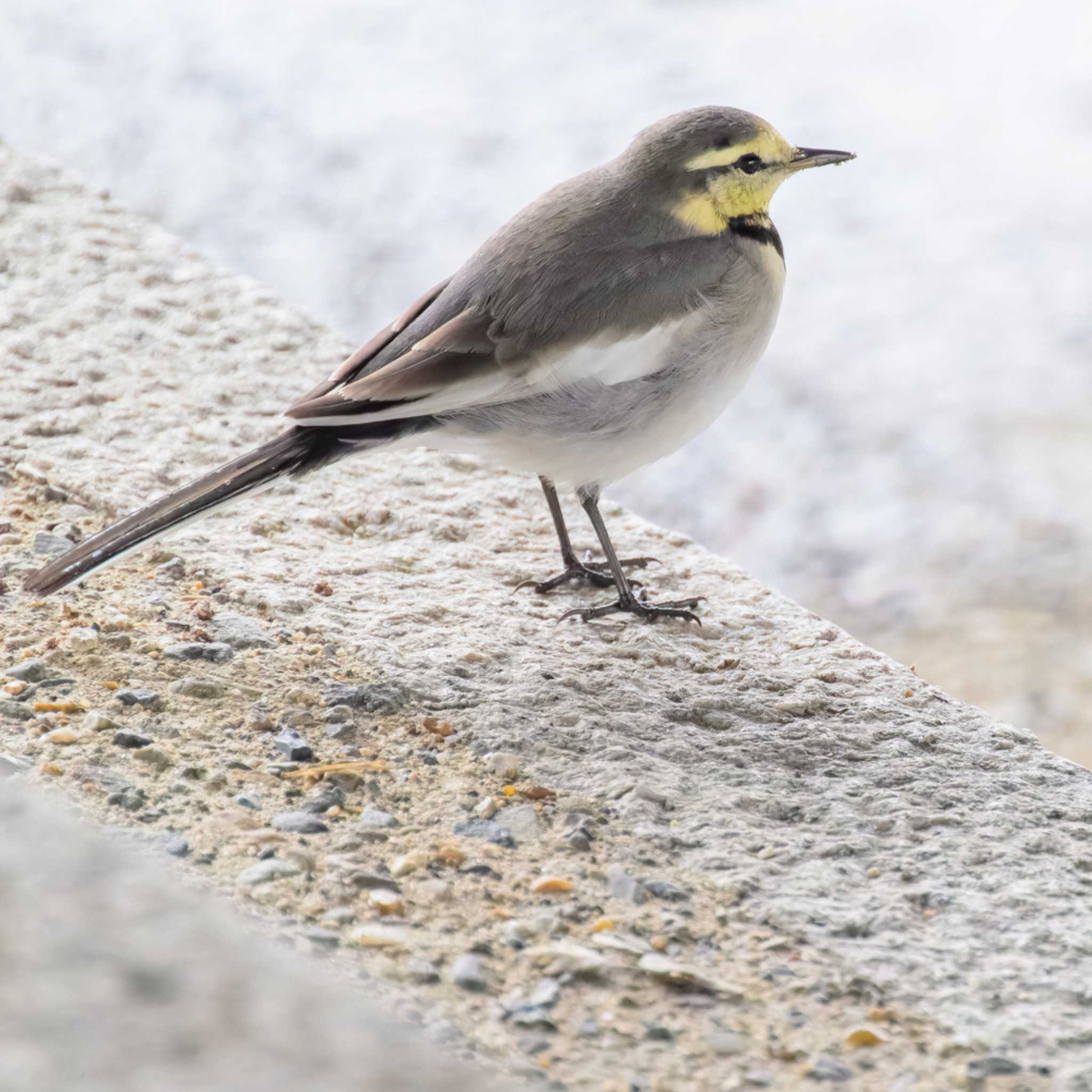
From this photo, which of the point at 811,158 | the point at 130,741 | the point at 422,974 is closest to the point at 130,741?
the point at 130,741

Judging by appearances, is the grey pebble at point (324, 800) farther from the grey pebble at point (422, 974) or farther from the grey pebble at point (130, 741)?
the grey pebble at point (422, 974)

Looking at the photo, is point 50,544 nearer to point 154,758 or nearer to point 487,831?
point 154,758

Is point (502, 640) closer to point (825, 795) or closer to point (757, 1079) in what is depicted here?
point (825, 795)

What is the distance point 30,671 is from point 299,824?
61 centimetres

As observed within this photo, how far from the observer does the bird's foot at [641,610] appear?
109 inches

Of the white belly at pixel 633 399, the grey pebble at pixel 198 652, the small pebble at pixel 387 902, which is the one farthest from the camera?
the white belly at pixel 633 399

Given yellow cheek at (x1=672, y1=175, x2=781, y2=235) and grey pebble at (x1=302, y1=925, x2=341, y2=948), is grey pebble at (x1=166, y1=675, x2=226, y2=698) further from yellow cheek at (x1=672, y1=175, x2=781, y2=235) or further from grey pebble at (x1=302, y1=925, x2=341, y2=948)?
yellow cheek at (x1=672, y1=175, x2=781, y2=235)

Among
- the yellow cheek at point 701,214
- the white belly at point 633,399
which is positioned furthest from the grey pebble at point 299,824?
the yellow cheek at point 701,214

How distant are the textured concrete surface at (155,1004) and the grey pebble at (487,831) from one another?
866 mm

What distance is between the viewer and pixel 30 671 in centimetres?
226

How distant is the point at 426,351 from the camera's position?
248 cm

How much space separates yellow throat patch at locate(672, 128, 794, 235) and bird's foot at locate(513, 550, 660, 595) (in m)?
0.71

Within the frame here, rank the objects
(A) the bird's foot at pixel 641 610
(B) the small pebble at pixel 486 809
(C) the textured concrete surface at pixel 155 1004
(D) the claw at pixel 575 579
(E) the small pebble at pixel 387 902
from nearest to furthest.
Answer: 1. (C) the textured concrete surface at pixel 155 1004
2. (E) the small pebble at pixel 387 902
3. (B) the small pebble at pixel 486 809
4. (A) the bird's foot at pixel 641 610
5. (D) the claw at pixel 575 579

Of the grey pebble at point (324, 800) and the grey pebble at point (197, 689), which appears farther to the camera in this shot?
the grey pebble at point (197, 689)
